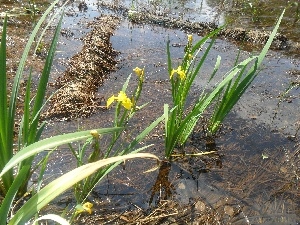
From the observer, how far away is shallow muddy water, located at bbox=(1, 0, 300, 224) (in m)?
2.03

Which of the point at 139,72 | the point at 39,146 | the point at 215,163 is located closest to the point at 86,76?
the point at 215,163

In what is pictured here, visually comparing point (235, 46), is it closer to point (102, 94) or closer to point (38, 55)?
point (102, 94)

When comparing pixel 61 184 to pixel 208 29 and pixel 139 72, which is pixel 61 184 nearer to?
pixel 139 72

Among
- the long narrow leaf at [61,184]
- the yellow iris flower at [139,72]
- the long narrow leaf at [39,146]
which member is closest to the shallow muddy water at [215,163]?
the yellow iris flower at [139,72]

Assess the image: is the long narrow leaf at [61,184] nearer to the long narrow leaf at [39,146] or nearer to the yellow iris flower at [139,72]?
the long narrow leaf at [39,146]

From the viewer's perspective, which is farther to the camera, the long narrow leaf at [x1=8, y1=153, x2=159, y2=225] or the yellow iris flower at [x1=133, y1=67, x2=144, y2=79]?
the yellow iris flower at [x1=133, y1=67, x2=144, y2=79]

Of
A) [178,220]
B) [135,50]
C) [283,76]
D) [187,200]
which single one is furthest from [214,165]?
[135,50]

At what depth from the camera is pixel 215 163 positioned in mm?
2453

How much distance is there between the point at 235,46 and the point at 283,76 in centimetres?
99

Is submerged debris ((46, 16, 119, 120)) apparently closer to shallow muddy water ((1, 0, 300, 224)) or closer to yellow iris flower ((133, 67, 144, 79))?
shallow muddy water ((1, 0, 300, 224))

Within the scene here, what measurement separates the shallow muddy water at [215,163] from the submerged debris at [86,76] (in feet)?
0.33

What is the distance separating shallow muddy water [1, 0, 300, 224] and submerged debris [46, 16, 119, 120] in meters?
0.10

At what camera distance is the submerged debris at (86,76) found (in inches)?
110

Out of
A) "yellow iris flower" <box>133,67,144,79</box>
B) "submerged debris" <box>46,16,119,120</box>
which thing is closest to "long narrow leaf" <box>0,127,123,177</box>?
"yellow iris flower" <box>133,67,144,79</box>
